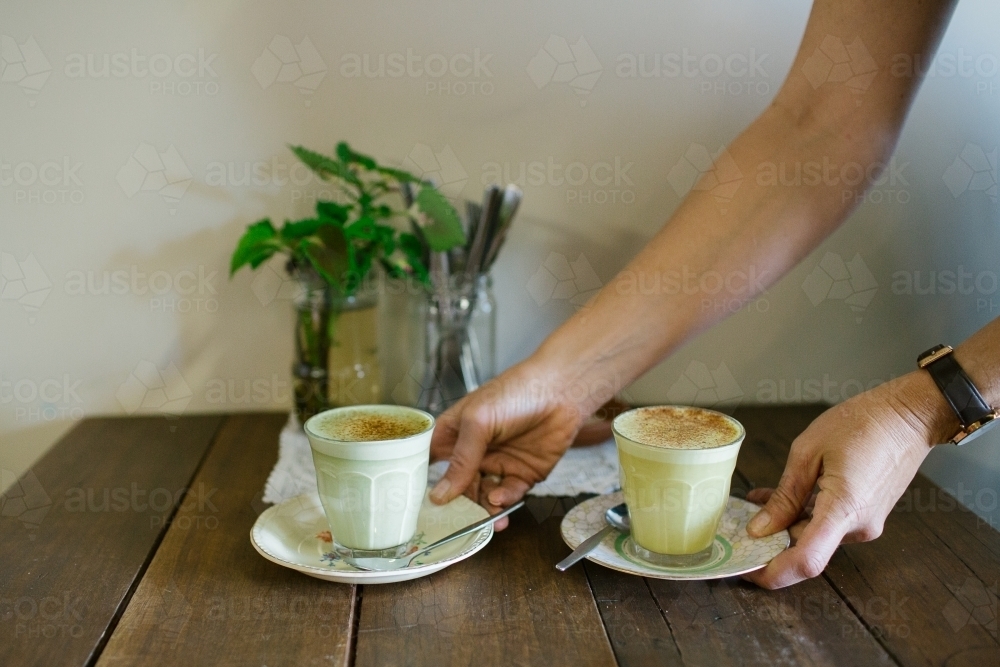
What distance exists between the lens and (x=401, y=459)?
0.80 meters

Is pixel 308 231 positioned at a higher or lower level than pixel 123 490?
higher

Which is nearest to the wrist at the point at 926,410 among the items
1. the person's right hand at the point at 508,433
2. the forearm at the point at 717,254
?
the forearm at the point at 717,254

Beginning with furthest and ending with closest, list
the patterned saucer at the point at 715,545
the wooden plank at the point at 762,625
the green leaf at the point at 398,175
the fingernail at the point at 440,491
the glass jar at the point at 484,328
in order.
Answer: the glass jar at the point at 484,328 → the green leaf at the point at 398,175 → the fingernail at the point at 440,491 → the patterned saucer at the point at 715,545 → the wooden plank at the point at 762,625

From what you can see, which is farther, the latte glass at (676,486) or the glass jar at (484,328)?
the glass jar at (484,328)

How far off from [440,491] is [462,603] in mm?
206

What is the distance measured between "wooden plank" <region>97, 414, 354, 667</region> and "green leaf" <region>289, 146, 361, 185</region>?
1.50 feet

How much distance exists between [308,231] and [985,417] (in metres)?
0.82

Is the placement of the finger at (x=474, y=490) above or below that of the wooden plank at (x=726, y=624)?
below

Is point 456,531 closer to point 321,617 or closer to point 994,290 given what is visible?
point 321,617

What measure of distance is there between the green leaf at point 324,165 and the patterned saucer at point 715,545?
557 mm

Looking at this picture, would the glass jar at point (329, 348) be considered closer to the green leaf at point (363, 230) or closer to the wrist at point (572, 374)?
the green leaf at point (363, 230)

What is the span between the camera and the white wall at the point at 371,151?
4.08 ft

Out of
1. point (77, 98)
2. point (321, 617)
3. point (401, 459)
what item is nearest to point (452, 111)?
point (77, 98)

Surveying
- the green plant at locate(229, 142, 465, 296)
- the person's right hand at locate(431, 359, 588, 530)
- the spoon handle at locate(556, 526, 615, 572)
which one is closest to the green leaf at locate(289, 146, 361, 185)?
the green plant at locate(229, 142, 465, 296)
